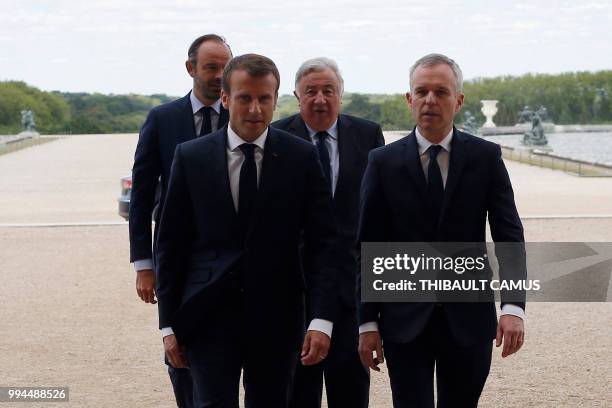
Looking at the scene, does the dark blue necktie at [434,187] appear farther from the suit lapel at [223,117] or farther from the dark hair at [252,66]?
the suit lapel at [223,117]

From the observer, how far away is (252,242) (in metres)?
4.04

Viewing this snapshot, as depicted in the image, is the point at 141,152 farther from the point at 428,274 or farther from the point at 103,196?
the point at 103,196

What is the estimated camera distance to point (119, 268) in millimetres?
12141

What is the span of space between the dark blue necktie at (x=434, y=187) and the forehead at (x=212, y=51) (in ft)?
4.56

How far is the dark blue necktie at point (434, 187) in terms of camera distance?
13.3 ft

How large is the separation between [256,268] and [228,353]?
0.31 meters

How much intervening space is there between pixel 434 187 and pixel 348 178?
3.73ft

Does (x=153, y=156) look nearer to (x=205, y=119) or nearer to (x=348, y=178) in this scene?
(x=205, y=119)

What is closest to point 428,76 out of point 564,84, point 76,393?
point 76,393

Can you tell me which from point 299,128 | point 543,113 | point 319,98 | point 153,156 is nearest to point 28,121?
point 543,113

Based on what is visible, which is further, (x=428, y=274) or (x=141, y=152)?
(x=141, y=152)

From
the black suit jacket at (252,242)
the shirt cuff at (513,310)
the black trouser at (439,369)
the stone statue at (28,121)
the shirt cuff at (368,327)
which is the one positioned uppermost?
the black suit jacket at (252,242)

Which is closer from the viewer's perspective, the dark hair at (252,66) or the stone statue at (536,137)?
the dark hair at (252,66)

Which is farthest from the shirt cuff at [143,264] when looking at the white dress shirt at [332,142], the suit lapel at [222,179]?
the suit lapel at [222,179]
